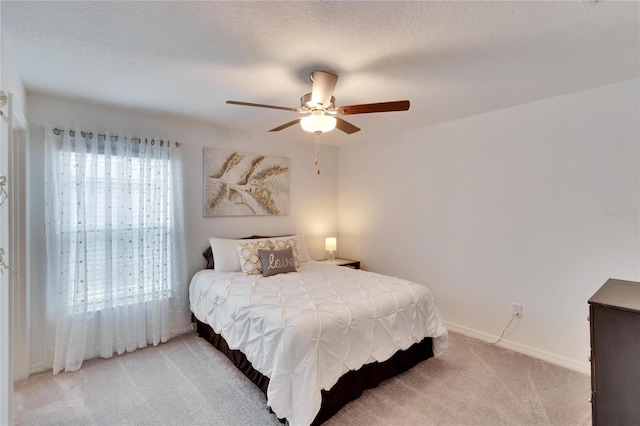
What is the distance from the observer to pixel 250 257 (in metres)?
3.24

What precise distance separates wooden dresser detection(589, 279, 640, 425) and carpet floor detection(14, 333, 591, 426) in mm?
577

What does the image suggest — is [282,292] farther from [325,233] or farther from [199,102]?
[325,233]

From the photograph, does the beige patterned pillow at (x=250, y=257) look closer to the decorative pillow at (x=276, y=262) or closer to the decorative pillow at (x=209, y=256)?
the decorative pillow at (x=276, y=262)

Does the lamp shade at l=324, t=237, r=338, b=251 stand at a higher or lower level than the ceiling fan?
Answer: lower

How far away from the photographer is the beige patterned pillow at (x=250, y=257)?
319 cm

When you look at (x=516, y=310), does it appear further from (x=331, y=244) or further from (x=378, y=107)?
(x=378, y=107)

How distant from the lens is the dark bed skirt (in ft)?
6.33

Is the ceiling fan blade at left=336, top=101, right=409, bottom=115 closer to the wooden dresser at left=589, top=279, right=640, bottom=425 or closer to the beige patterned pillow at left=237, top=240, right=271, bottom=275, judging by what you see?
the wooden dresser at left=589, top=279, right=640, bottom=425

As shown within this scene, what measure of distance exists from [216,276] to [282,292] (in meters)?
0.92

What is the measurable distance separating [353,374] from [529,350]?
6.30 feet

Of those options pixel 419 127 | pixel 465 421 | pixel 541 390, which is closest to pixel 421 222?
pixel 419 127

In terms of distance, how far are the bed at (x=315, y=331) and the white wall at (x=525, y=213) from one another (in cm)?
94

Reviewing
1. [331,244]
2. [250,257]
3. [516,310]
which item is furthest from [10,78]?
[516,310]

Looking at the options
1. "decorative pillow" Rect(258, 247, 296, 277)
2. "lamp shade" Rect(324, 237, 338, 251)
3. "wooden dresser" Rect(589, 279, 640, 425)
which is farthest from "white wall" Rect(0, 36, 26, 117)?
"wooden dresser" Rect(589, 279, 640, 425)
